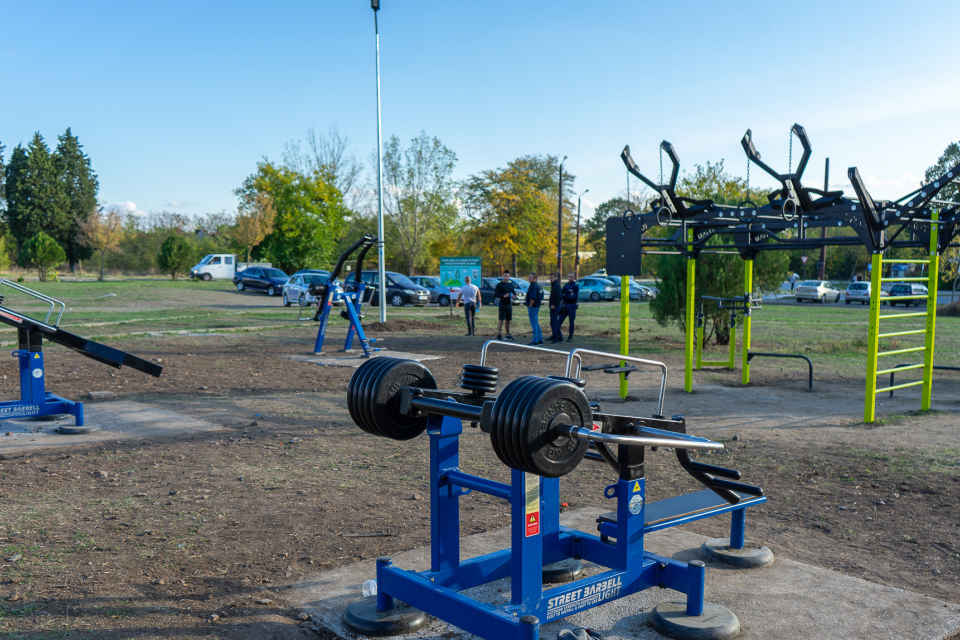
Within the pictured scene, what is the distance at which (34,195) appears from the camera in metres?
69.7

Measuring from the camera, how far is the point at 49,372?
12.7 metres

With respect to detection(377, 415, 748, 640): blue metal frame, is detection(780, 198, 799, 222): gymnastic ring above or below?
above

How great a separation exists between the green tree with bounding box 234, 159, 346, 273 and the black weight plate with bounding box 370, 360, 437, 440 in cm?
4772

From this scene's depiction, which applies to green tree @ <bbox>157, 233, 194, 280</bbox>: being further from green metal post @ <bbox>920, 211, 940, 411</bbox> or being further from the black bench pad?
the black bench pad

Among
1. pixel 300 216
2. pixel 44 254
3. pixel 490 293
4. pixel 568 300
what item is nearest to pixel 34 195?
pixel 44 254

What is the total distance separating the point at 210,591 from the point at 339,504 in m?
1.68

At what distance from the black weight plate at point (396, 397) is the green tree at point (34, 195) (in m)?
77.6

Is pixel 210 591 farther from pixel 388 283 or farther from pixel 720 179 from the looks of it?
pixel 720 179

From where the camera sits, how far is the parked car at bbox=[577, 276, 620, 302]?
43312mm

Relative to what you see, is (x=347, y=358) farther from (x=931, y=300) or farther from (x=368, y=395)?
(x=368, y=395)

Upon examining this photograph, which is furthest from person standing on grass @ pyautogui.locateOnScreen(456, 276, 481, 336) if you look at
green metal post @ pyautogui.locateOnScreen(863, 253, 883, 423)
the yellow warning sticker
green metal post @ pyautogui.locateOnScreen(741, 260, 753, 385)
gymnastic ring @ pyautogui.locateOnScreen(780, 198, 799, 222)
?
the yellow warning sticker

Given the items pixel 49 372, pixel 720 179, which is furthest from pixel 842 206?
pixel 720 179

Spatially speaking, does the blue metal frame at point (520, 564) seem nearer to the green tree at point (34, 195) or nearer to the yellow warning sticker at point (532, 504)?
the yellow warning sticker at point (532, 504)

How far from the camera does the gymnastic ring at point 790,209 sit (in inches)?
368
